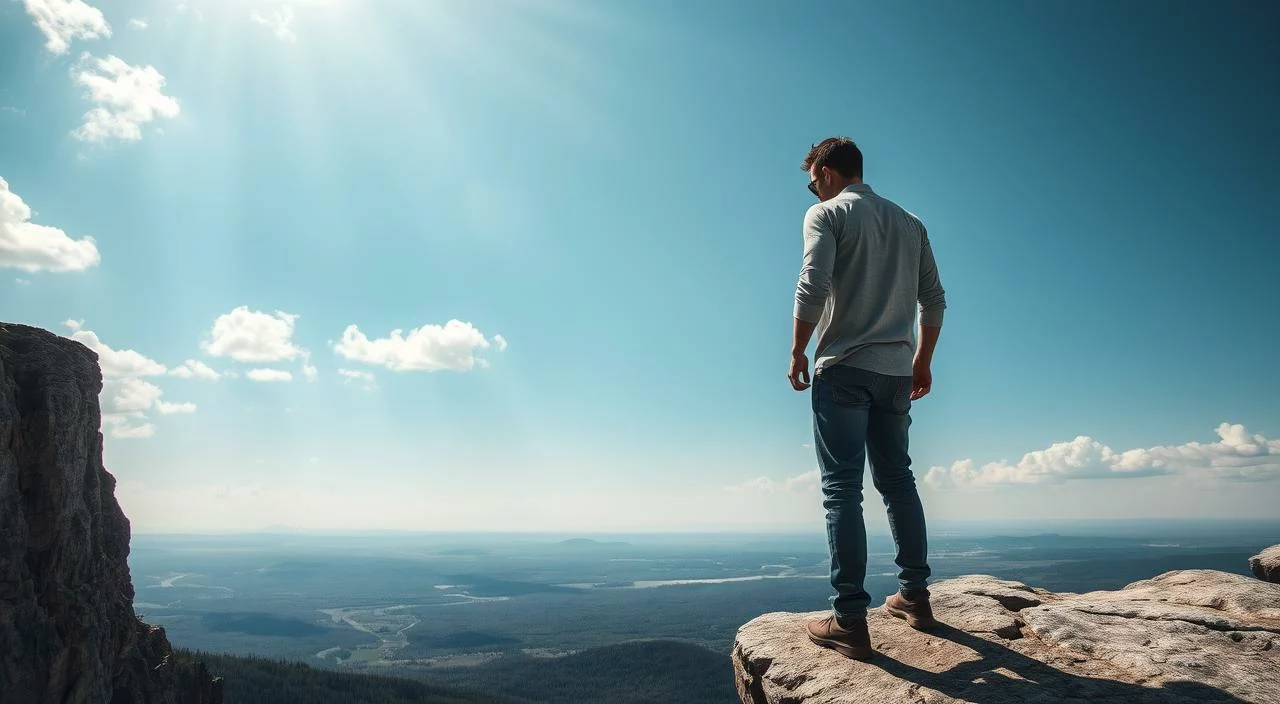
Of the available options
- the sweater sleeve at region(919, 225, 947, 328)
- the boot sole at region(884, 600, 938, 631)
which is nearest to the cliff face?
the boot sole at region(884, 600, 938, 631)

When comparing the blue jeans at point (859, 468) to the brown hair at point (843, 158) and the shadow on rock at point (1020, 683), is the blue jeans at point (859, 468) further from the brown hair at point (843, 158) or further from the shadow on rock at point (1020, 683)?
the brown hair at point (843, 158)

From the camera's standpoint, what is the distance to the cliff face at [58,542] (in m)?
33.8

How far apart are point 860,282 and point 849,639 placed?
2.73 meters

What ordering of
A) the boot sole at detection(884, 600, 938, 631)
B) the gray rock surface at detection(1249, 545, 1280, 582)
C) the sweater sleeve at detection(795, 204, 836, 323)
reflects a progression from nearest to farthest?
1. the sweater sleeve at detection(795, 204, 836, 323)
2. the boot sole at detection(884, 600, 938, 631)
3. the gray rock surface at detection(1249, 545, 1280, 582)

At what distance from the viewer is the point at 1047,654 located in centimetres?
439

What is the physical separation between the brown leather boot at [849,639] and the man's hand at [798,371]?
1797 mm

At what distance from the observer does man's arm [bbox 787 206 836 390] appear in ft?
15.2

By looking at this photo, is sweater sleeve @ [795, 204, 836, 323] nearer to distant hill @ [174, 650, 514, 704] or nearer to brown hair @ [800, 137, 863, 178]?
brown hair @ [800, 137, 863, 178]

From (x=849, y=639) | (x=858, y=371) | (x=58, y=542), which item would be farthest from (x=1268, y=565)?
(x=58, y=542)

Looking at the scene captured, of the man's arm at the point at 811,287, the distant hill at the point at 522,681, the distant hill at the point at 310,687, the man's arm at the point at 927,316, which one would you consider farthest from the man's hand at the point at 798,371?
the distant hill at the point at 310,687

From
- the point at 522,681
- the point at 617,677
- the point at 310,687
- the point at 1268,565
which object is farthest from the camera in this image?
the point at 522,681

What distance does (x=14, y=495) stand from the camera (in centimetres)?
3459

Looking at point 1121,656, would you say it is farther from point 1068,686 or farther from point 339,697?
point 339,697

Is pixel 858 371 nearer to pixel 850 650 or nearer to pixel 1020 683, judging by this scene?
pixel 850 650
